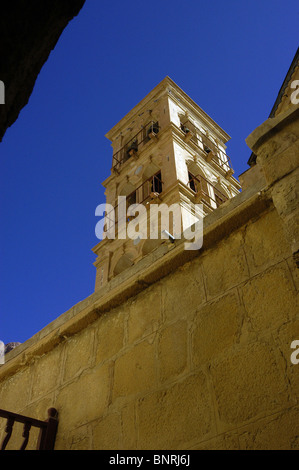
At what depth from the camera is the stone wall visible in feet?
6.92

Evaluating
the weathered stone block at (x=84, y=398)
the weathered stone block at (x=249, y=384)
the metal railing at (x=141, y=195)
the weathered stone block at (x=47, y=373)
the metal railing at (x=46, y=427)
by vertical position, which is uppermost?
the metal railing at (x=141, y=195)

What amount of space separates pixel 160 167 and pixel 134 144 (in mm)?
5111

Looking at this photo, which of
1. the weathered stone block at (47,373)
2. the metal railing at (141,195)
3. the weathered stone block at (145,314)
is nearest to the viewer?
the weathered stone block at (145,314)

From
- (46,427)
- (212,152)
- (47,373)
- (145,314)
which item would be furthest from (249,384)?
(212,152)

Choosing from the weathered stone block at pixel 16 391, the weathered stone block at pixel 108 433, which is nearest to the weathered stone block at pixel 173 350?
the weathered stone block at pixel 108 433

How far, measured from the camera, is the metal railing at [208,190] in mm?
20328

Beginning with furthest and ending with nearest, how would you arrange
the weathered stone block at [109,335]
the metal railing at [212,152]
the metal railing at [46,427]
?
the metal railing at [212,152] → the weathered stone block at [109,335] → the metal railing at [46,427]

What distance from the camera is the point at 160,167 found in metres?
21.1

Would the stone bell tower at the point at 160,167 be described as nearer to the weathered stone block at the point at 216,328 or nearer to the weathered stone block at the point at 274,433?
the weathered stone block at the point at 216,328

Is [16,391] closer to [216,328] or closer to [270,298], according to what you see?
[216,328]

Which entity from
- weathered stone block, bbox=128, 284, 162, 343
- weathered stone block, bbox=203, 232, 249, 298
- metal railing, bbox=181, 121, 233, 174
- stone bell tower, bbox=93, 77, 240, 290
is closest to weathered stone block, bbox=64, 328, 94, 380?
weathered stone block, bbox=128, 284, 162, 343

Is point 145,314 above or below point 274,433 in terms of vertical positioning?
above

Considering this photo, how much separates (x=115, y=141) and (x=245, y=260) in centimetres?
2640
